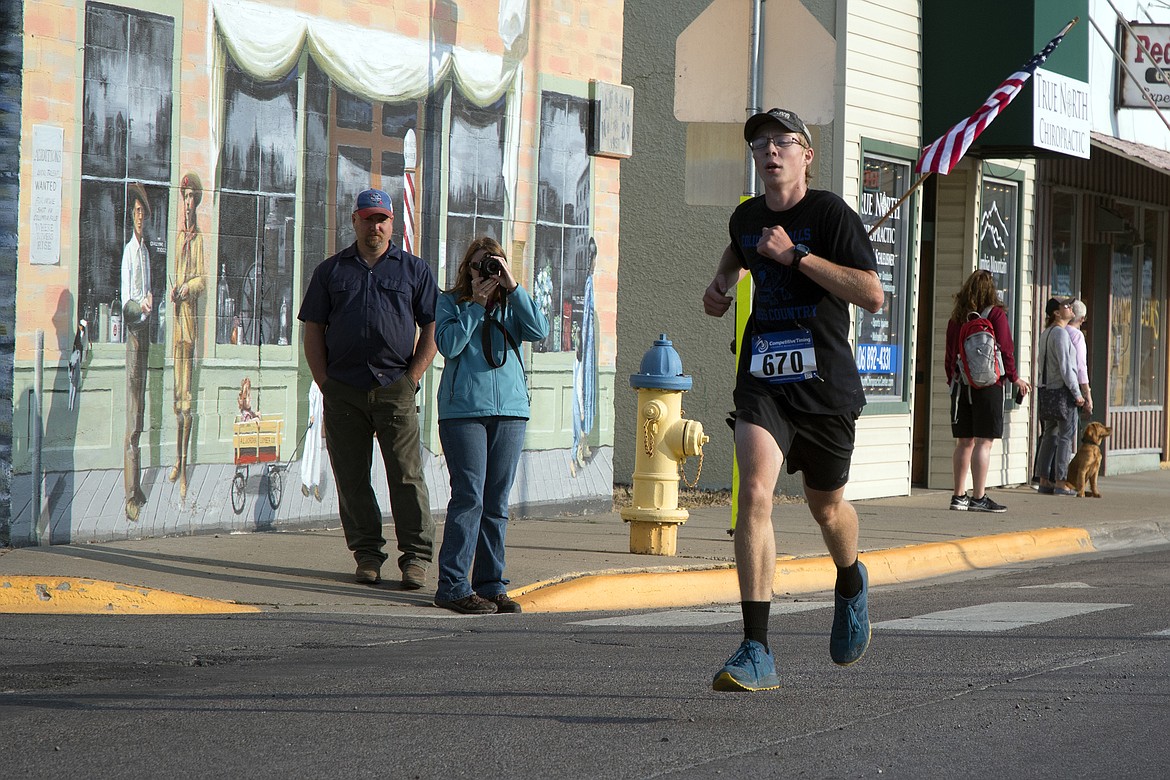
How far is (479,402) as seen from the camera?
26.2ft

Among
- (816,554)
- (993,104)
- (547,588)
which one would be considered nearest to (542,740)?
(547,588)

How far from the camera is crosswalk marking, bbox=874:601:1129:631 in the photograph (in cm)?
771

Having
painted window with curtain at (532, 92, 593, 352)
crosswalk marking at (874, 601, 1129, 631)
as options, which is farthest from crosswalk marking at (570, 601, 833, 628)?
painted window with curtain at (532, 92, 593, 352)

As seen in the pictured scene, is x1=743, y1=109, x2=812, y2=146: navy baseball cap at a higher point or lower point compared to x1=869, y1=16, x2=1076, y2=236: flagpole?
lower

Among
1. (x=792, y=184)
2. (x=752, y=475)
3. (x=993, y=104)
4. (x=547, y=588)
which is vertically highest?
(x=993, y=104)

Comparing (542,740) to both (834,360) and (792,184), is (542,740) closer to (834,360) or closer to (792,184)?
(834,360)

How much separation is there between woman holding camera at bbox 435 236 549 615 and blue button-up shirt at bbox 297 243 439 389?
80 cm

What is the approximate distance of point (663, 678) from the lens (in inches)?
239

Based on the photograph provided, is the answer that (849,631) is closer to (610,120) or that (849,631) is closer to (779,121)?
(779,121)

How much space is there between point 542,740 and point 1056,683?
223 centimetres

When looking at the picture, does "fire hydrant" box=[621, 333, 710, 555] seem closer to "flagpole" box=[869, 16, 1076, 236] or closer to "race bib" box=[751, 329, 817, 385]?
"flagpole" box=[869, 16, 1076, 236]

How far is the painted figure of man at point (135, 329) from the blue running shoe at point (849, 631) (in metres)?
5.14

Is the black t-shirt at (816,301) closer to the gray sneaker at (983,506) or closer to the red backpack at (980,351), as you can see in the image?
the red backpack at (980,351)

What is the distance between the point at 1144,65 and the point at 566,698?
14949 mm
